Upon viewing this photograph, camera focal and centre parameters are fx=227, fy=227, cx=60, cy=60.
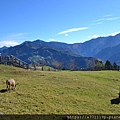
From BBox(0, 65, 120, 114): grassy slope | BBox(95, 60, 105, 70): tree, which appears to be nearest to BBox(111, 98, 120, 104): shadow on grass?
BBox(0, 65, 120, 114): grassy slope

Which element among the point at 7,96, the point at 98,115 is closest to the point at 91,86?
the point at 98,115

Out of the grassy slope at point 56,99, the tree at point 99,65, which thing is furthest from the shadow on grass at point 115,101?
the tree at point 99,65

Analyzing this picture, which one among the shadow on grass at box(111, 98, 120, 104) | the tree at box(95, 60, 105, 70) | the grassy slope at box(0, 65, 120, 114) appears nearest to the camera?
the grassy slope at box(0, 65, 120, 114)

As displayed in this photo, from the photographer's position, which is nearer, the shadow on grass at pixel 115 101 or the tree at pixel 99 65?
the shadow on grass at pixel 115 101

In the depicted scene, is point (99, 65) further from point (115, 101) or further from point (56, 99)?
point (56, 99)

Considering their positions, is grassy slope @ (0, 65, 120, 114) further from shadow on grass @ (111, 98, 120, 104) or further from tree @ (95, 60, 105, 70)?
tree @ (95, 60, 105, 70)

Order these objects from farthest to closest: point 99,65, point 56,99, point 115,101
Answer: point 99,65
point 115,101
point 56,99

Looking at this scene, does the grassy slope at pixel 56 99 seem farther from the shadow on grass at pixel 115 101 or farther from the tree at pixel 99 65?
the tree at pixel 99 65

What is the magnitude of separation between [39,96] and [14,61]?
118 ft

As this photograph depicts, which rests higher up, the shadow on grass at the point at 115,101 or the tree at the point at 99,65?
the tree at the point at 99,65

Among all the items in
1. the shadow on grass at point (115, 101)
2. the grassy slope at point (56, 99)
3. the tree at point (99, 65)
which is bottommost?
the shadow on grass at point (115, 101)

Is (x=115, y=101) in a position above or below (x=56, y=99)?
below

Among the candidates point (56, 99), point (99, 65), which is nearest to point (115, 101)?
point (56, 99)

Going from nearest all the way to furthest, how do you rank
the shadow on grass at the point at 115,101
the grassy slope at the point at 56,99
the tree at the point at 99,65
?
1. the grassy slope at the point at 56,99
2. the shadow on grass at the point at 115,101
3. the tree at the point at 99,65
